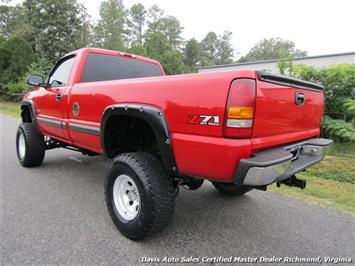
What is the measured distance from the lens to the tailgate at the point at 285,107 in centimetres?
201

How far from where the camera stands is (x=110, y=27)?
30688mm

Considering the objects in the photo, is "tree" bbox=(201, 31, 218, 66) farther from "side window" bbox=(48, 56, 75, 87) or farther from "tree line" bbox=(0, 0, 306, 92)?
"side window" bbox=(48, 56, 75, 87)

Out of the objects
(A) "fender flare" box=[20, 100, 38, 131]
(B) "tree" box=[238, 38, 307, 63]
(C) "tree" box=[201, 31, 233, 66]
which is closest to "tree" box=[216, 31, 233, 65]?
(C) "tree" box=[201, 31, 233, 66]

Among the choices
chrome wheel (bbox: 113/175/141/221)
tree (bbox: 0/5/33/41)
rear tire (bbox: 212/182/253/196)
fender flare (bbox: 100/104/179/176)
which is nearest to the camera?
fender flare (bbox: 100/104/179/176)

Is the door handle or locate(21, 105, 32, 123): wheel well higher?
the door handle

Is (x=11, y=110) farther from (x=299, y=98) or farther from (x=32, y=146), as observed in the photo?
(x=299, y=98)

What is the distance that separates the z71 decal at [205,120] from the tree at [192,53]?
59868 mm

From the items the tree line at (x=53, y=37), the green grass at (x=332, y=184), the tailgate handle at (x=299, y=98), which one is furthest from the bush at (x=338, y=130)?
the tree line at (x=53, y=37)

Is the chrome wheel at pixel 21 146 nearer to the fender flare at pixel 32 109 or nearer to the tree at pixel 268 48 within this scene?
the fender flare at pixel 32 109

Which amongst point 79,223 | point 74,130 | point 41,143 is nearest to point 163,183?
point 79,223

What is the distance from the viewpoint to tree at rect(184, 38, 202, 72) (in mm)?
Answer: 60062

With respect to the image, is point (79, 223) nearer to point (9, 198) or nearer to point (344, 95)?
point (9, 198)

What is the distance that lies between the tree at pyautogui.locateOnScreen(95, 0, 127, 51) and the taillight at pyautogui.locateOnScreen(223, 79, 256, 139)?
3101 cm

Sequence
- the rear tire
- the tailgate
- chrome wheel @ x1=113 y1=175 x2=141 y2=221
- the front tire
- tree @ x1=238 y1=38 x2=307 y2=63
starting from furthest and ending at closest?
tree @ x1=238 y1=38 x2=307 y2=63
the rear tire
chrome wheel @ x1=113 y1=175 x2=141 y2=221
the front tire
the tailgate
